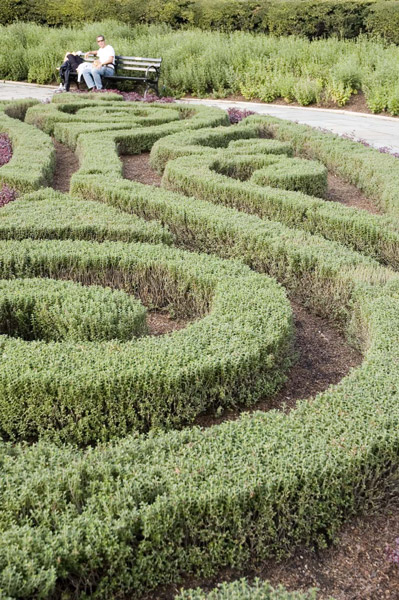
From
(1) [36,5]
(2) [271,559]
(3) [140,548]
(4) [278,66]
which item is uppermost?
(1) [36,5]

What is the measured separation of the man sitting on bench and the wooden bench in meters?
0.21

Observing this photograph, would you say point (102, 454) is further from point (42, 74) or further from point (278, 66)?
point (42, 74)

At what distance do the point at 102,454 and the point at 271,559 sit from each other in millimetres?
950

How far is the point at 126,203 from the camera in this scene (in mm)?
7328

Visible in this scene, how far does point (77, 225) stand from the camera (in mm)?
6301

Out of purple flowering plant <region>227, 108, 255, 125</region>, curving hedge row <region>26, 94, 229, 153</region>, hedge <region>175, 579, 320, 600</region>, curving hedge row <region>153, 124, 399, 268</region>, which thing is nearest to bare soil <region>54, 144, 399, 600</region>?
hedge <region>175, 579, 320, 600</region>

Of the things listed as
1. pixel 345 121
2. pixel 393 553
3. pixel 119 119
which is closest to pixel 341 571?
pixel 393 553

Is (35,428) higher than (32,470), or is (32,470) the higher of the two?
(32,470)

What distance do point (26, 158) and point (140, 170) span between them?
1.78 metres

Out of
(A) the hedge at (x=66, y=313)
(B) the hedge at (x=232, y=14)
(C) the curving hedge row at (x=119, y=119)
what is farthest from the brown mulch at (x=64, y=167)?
(B) the hedge at (x=232, y=14)

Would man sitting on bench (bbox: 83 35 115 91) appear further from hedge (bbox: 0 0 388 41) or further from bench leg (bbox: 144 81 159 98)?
hedge (bbox: 0 0 388 41)

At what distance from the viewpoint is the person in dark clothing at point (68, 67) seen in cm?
1697

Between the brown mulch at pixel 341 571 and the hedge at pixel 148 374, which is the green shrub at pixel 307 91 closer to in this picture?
the hedge at pixel 148 374

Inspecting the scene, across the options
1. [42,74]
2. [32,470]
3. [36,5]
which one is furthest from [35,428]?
[36,5]
